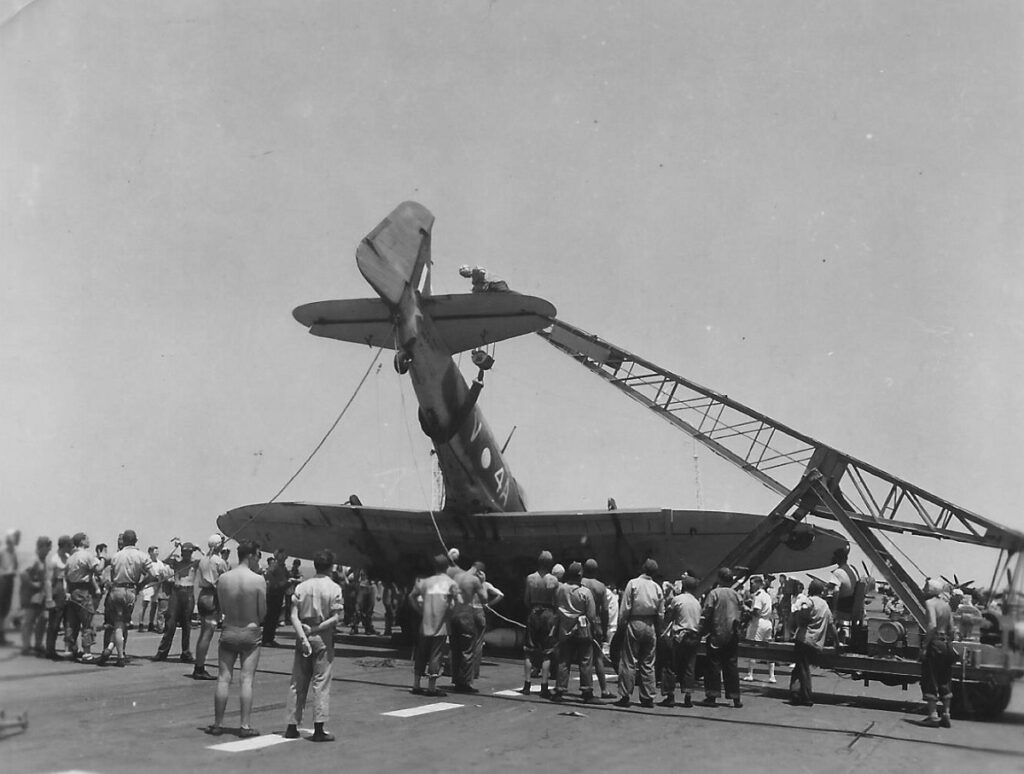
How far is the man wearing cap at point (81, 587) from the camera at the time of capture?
11.8 metres

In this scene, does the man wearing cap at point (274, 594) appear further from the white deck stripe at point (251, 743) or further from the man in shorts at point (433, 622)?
the white deck stripe at point (251, 743)

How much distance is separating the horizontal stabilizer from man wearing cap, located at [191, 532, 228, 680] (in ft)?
16.0

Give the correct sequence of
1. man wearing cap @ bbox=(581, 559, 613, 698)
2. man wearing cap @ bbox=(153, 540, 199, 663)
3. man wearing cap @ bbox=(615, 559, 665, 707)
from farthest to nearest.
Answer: man wearing cap @ bbox=(153, 540, 199, 663)
man wearing cap @ bbox=(581, 559, 613, 698)
man wearing cap @ bbox=(615, 559, 665, 707)

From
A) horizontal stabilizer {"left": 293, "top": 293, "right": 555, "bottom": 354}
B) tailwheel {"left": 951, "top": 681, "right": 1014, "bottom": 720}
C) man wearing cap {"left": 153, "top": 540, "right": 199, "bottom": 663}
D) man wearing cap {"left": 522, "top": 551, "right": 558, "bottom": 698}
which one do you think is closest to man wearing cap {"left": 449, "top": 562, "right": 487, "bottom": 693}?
man wearing cap {"left": 522, "top": 551, "right": 558, "bottom": 698}

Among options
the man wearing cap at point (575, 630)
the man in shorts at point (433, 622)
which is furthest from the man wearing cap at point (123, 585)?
the man wearing cap at point (575, 630)

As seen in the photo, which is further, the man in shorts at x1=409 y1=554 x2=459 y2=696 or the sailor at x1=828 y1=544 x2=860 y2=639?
the sailor at x1=828 y1=544 x2=860 y2=639

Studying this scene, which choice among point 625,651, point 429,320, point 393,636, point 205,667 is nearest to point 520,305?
point 429,320

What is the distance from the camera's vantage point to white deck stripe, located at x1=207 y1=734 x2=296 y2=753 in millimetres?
7281

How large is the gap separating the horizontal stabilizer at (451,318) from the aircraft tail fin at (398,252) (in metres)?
0.64

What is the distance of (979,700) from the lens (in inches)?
429

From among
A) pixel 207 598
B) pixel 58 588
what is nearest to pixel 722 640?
pixel 207 598

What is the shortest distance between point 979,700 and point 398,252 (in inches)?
395

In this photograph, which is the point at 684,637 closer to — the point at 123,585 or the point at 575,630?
the point at 575,630

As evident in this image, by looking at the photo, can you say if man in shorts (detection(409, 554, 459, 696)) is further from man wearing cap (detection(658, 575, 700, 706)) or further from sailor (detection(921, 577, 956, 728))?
sailor (detection(921, 577, 956, 728))
